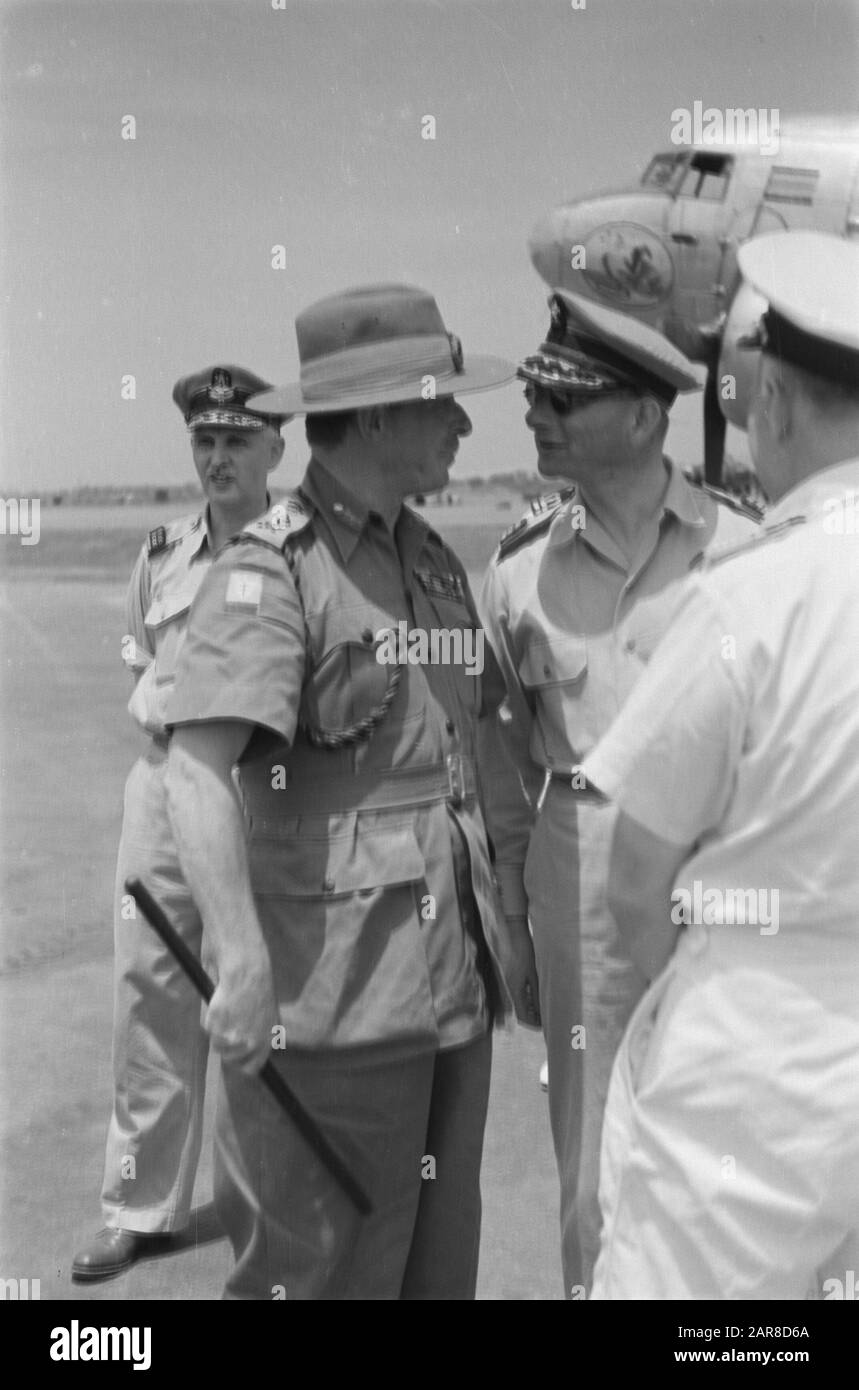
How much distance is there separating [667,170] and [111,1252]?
2.08 metres

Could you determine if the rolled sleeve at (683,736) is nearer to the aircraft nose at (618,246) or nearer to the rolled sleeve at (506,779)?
the rolled sleeve at (506,779)

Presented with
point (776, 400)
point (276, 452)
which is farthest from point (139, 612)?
point (776, 400)

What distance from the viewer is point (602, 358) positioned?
2.39 metres

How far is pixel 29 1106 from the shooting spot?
326 cm

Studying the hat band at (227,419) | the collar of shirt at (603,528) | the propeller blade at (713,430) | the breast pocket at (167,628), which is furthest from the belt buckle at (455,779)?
the hat band at (227,419)

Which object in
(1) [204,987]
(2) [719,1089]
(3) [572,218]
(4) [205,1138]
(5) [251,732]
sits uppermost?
(3) [572,218]

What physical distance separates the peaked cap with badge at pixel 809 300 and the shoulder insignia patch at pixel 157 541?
1.62 metres

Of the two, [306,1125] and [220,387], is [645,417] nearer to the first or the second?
[220,387]

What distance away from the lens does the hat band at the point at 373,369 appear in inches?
83.5

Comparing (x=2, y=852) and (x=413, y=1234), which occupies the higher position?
(x=413, y=1234)

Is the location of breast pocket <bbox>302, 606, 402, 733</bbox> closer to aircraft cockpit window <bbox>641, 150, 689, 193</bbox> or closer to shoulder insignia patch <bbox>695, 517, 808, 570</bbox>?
shoulder insignia patch <bbox>695, 517, 808, 570</bbox>

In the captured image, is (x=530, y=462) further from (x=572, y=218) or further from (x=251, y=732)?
(x=251, y=732)
